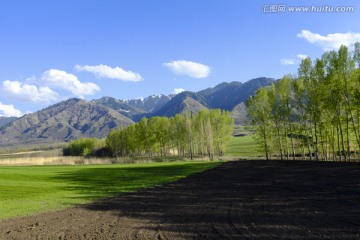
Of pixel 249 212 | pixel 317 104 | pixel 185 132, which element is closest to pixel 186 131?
pixel 185 132

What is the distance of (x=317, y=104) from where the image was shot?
5778 cm

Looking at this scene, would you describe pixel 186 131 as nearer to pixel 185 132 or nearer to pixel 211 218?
pixel 185 132

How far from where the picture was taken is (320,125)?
2320 inches

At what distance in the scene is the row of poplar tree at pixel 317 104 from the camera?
5159cm

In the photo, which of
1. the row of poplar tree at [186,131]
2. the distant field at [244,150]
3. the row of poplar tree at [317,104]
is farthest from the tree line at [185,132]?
the row of poplar tree at [317,104]

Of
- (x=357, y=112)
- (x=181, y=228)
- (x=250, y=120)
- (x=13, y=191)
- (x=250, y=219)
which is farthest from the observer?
(x=250, y=120)

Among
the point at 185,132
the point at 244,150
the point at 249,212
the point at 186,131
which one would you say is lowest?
the point at 249,212

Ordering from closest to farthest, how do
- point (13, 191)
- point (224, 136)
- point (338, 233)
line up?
point (338, 233) → point (13, 191) → point (224, 136)

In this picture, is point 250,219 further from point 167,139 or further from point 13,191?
point 167,139

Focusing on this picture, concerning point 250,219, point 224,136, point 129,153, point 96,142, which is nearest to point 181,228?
point 250,219

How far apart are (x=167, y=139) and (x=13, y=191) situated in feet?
274

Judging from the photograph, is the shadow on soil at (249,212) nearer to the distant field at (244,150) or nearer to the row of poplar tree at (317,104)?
the row of poplar tree at (317,104)

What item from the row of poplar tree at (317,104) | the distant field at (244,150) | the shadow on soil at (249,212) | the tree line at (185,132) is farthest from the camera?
the distant field at (244,150)

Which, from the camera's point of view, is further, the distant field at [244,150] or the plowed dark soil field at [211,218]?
the distant field at [244,150]
